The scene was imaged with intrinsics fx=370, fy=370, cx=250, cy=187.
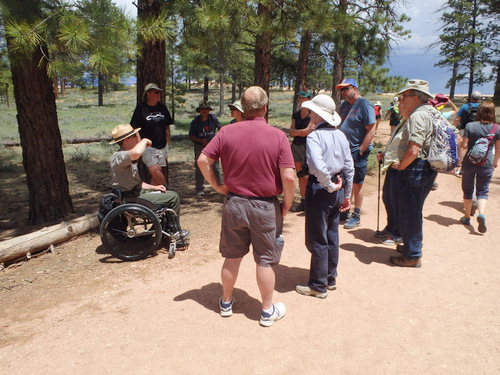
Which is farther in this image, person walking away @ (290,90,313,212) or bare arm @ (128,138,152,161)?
person walking away @ (290,90,313,212)

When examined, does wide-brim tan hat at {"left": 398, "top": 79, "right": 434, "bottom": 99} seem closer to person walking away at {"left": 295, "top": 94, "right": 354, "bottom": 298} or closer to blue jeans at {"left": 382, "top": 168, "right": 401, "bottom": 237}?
blue jeans at {"left": 382, "top": 168, "right": 401, "bottom": 237}

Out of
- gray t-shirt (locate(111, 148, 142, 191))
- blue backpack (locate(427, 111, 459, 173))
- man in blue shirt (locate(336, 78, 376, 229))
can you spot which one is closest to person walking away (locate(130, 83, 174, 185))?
gray t-shirt (locate(111, 148, 142, 191))

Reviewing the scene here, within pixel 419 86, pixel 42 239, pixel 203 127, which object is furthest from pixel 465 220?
pixel 42 239

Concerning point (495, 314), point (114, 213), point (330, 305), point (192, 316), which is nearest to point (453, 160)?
point (495, 314)

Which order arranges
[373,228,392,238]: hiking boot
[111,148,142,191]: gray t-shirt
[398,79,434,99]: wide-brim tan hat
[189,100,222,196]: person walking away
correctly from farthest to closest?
[189,100,222,196]: person walking away → [373,228,392,238]: hiking boot → [111,148,142,191]: gray t-shirt → [398,79,434,99]: wide-brim tan hat

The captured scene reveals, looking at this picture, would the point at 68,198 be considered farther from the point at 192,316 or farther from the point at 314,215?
the point at 314,215

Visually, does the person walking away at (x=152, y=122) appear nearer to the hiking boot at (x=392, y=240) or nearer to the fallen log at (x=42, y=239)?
the fallen log at (x=42, y=239)

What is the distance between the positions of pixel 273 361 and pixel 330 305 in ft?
3.10

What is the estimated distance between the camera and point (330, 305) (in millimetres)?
3443

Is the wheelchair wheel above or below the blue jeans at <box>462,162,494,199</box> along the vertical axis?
below

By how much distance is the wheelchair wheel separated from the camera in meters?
4.22

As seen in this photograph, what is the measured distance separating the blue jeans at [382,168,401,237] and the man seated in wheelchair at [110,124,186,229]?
2.59 m

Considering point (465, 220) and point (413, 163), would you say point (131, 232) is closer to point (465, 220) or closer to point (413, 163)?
point (413, 163)

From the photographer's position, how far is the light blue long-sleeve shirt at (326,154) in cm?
321
